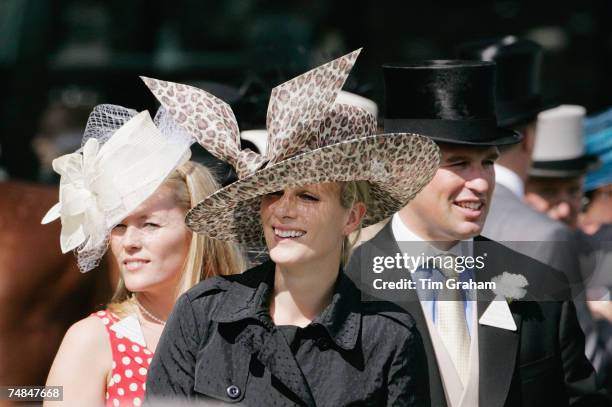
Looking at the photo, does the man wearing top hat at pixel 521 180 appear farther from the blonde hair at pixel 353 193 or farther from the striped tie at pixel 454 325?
the blonde hair at pixel 353 193

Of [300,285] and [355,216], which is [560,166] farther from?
[300,285]

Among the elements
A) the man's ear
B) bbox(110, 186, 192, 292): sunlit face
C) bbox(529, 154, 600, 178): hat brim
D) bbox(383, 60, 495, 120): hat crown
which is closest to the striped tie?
the man's ear

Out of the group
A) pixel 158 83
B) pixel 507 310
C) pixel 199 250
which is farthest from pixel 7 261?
pixel 507 310

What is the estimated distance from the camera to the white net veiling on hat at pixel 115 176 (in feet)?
11.8

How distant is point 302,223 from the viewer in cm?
310

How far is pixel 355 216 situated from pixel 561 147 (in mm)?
3189

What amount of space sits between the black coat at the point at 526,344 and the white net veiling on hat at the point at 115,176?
25.8 inches

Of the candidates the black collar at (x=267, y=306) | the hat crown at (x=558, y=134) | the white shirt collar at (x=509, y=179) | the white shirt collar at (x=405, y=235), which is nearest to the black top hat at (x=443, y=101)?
the white shirt collar at (x=405, y=235)

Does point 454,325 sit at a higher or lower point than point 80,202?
lower

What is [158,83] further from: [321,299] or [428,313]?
[428,313]

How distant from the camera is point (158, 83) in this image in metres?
3.26

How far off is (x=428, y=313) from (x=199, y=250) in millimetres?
744

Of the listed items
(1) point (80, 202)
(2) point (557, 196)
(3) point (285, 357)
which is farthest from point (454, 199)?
(2) point (557, 196)

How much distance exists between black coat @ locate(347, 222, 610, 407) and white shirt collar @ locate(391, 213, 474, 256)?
3cm
